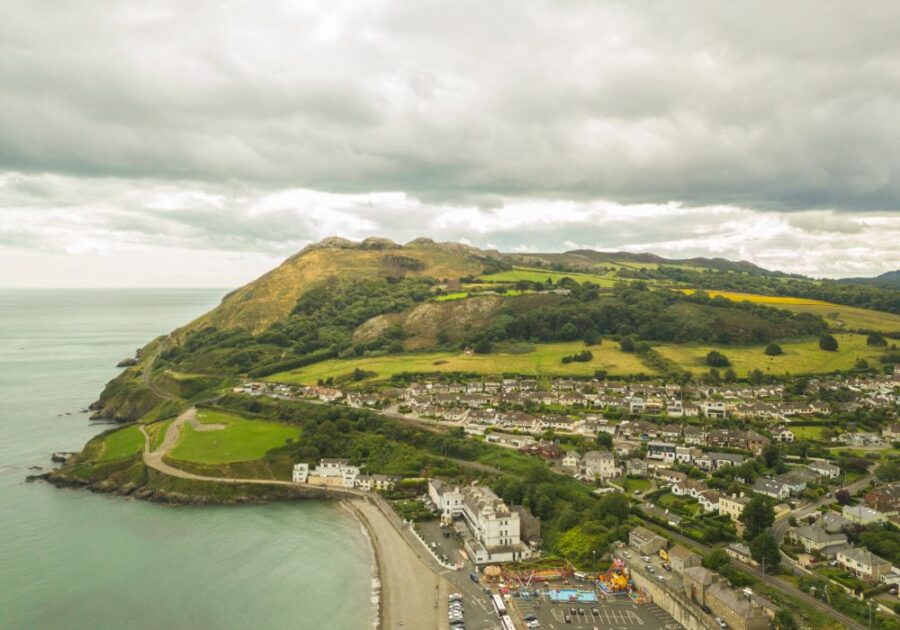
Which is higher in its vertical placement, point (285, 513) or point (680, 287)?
point (680, 287)

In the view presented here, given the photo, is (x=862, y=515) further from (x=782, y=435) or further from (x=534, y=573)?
(x=534, y=573)

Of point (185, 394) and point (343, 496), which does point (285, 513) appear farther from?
point (185, 394)

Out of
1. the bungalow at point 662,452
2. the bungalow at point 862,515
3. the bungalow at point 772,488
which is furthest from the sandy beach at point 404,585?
the bungalow at point 862,515

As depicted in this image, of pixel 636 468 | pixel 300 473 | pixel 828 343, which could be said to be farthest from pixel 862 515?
pixel 828 343

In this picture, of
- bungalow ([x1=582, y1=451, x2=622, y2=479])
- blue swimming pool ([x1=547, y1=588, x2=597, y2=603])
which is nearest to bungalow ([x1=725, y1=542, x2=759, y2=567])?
blue swimming pool ([x1=547, y1=588, x2=597, y2=603])

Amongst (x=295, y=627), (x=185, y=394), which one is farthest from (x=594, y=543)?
(x=185, y=394)
